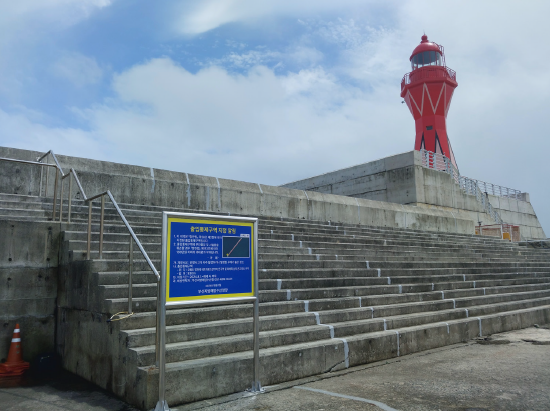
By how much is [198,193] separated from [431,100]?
25410 mm

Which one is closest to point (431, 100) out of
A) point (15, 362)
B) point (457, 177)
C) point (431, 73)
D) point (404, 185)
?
point (431, 73)

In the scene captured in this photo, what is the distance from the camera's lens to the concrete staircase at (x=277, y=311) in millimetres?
4738

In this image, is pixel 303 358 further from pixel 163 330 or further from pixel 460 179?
pixel 460 179

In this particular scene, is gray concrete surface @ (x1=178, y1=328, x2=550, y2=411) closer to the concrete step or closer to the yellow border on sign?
the concrete step

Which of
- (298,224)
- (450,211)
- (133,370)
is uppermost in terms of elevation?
(450,211)

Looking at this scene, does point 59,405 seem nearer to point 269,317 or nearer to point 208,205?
point 269,317

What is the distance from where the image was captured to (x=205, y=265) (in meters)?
4.56

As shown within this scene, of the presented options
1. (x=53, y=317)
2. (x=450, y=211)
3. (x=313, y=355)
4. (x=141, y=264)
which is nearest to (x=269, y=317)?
(x=313, y=355)

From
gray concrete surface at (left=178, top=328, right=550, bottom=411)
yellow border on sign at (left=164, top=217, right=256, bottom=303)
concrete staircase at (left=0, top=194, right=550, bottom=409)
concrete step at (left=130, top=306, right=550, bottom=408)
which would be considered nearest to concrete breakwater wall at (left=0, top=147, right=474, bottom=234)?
concrete staircase at (left=0, top=194, right=550, bottom=409)

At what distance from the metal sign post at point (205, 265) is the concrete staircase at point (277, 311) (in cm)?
47

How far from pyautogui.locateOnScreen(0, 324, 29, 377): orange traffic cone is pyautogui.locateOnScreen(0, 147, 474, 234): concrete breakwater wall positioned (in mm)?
3744

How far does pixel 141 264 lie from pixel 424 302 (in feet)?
17.8

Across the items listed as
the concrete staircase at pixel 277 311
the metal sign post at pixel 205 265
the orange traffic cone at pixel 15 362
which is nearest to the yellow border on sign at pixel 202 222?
the metal sign post at pixel 205 265

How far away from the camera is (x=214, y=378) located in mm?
4625
